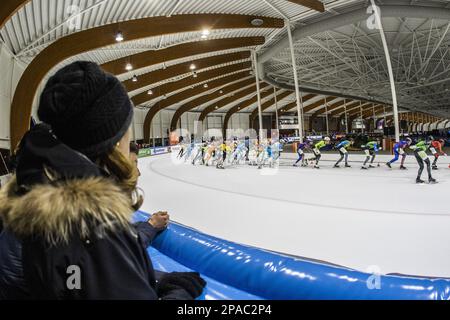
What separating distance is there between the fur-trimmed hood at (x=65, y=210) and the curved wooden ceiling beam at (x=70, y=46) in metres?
12.6

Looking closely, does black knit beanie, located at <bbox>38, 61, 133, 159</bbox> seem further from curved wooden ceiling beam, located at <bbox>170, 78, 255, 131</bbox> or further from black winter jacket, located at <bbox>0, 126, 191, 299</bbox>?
curved wooden ceiling beam, located at <bbox>170, 78, 255, 131</bbox>

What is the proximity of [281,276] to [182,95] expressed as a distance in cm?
2960

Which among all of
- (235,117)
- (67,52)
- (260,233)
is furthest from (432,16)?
(235,117)

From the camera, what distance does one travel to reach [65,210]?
0.76 metres

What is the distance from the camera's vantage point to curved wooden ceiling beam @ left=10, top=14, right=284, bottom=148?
12.0m

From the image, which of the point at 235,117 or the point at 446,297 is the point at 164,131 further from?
the point at 446,297

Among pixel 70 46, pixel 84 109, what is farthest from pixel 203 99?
pixel 84 109

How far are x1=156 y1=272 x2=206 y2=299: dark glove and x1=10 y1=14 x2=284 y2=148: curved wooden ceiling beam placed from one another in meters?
12.3

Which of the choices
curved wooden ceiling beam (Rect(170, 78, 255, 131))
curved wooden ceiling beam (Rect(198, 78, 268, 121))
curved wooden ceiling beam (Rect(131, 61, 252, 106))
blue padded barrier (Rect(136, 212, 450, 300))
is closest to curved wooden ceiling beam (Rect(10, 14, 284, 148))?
curved wooden ceiling beam (Rect(131, 61, 252, 106))

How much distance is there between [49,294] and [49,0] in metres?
11.3

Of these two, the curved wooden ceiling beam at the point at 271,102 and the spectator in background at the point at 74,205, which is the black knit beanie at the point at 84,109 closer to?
the spectator in background at the point at 74,205

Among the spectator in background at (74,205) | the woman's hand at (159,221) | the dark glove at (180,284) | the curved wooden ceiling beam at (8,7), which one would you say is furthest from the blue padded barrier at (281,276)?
the curved wooden ceiling beam at (8,7)

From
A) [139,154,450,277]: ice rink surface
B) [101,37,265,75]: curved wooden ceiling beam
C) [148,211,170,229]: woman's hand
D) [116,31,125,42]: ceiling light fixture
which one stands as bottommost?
[139,154,450,277]: ice rink surface

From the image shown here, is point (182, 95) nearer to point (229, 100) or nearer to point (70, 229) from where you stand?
point (229, 100)
